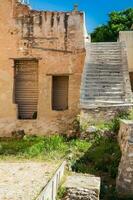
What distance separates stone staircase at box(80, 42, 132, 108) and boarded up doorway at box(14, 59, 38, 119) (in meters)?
2.14

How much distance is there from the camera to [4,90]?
63.5 feet

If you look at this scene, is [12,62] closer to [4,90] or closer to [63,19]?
[4,90]

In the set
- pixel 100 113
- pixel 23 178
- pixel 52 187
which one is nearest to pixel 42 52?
pixel 100 113

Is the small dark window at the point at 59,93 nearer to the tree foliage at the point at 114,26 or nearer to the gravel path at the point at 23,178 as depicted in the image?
the gravel path at the point at 23,178

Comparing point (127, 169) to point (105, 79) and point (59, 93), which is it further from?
point (59, 93)

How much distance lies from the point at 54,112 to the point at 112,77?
251 centimetres

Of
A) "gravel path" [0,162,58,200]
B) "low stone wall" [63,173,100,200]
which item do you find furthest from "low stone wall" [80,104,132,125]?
"low stone wall" [63,173,100,200]

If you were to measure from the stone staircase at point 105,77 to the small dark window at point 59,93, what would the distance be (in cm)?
114

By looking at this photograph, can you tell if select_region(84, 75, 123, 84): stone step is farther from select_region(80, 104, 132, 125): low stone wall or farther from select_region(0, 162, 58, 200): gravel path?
select_region(0, 162, 58, 200): gravel path

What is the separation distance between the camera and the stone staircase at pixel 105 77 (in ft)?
58.0

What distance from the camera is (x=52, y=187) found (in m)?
11.6

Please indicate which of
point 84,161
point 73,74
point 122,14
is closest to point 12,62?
point 73,74

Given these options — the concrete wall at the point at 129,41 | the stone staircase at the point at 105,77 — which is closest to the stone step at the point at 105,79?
the stone staircase at the point at 105,77

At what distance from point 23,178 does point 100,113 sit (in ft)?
16.8
